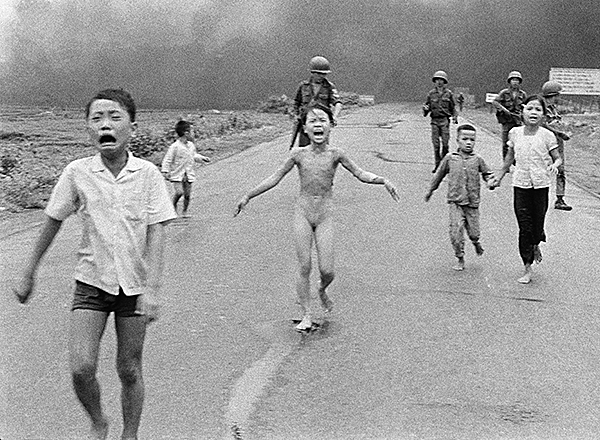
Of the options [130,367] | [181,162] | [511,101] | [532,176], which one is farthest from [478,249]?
[511,101]

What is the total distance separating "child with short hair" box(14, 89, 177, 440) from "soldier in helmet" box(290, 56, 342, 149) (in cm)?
875

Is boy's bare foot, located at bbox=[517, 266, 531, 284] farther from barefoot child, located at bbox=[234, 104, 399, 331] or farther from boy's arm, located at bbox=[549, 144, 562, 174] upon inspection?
barefoot child, located at bbox=[234, 104, 399, 331]

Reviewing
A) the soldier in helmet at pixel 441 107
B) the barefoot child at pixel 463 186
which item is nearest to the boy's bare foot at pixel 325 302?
Result: the barefoot child at pixel 463 186

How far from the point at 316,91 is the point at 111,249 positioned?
363 inches

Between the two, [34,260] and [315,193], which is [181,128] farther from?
[34,260]

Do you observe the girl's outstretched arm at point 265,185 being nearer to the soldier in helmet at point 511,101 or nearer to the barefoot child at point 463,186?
the barefoot child at point 463,186

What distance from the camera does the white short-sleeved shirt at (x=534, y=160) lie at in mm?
8539

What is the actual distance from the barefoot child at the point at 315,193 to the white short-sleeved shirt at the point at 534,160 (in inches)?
76.7

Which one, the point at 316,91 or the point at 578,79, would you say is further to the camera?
the point at 578,79

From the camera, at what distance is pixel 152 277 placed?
14.5ft

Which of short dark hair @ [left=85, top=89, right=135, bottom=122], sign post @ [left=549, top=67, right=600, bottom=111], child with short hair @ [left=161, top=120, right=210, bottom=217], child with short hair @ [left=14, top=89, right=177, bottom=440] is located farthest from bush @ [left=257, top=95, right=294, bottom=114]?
child with short hair @ [left=14, top=89, right=177, bottom=440]

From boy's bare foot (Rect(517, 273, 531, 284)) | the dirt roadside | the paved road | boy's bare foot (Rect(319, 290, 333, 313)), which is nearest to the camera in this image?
the paved road

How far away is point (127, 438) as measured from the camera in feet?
14.9

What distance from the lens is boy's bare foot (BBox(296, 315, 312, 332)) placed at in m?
6.81
